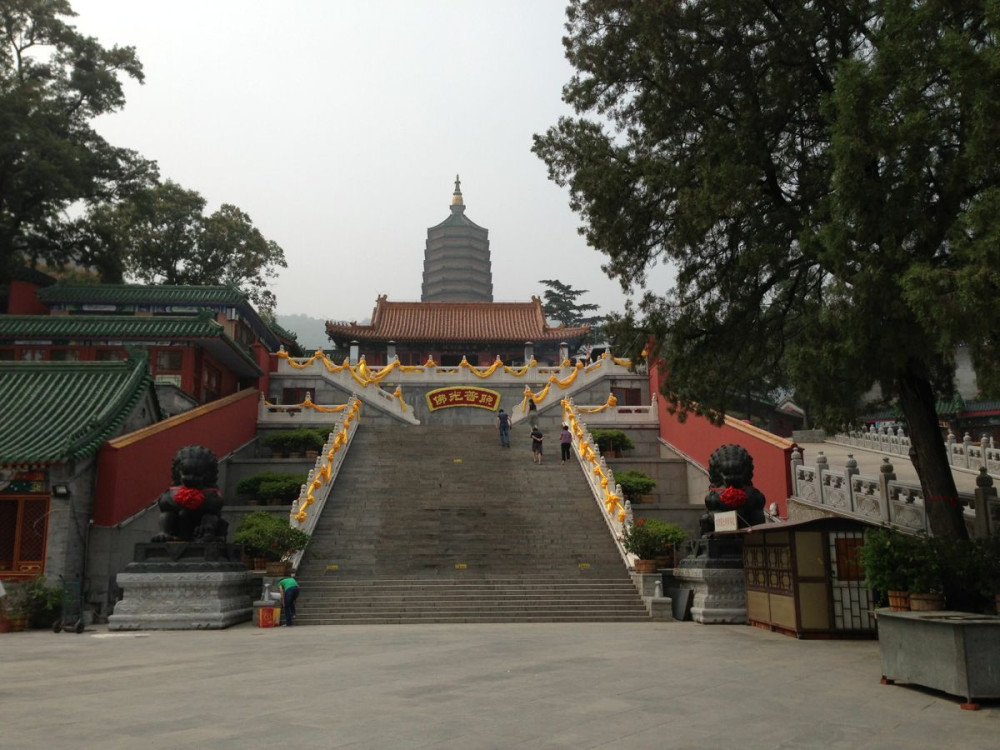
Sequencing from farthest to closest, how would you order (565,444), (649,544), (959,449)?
(565,444)
(959,449)
(649,544)

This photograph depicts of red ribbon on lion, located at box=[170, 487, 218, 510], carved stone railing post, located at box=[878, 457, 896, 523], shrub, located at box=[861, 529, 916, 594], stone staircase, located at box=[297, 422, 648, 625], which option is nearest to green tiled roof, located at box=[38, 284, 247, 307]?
stone staircase, located at box=[297, 422, 648, 625]

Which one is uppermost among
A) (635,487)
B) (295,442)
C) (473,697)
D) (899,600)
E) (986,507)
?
(295,442)

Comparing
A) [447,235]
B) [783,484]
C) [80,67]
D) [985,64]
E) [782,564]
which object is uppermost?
[447,235]

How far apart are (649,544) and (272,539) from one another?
21.9ft

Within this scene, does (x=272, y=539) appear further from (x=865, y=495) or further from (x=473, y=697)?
(x=865, y=495)

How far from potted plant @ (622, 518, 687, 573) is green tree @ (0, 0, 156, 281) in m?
22.1

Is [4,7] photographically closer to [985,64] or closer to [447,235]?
[985,64]

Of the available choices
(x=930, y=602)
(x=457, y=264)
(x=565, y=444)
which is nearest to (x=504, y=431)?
(x=565, y=444)

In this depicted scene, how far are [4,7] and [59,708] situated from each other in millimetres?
29751

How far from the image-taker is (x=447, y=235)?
216 ft

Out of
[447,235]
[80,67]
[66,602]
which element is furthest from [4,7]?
[447,235]

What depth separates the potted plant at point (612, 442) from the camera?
23.5 m

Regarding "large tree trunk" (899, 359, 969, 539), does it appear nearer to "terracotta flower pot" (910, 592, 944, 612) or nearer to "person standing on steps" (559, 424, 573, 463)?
"terracotta flower pot" (910, 592, 944, 612)

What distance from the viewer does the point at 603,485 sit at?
18.3m
